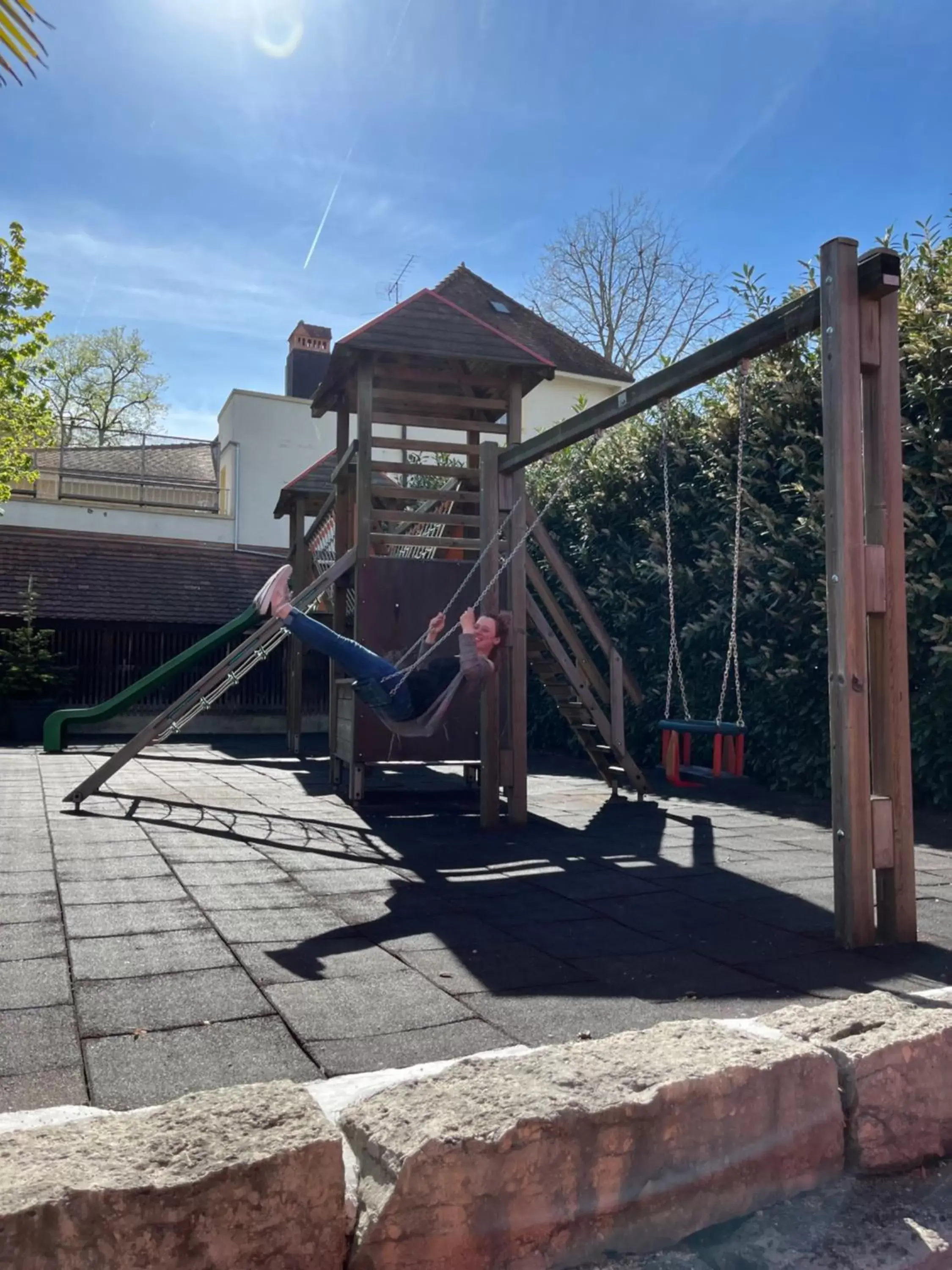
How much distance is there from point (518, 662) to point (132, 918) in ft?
11.1

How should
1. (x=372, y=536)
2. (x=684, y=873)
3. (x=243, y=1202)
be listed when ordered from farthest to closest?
1. (x=372, y=536)
2. (x=684, y=873)
3. (x=243, y=1202)

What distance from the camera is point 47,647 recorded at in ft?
54.6

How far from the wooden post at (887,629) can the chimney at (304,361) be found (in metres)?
24.3

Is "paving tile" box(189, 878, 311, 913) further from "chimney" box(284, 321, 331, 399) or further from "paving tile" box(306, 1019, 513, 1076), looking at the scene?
"chimney" box(284, 321, 331, 399)

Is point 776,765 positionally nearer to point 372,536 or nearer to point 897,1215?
point 372,536

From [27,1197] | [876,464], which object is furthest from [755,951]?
[27,1197]

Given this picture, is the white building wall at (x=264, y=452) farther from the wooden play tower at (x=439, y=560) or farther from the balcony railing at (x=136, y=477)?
the wooden play tower at (x=439, y=560)

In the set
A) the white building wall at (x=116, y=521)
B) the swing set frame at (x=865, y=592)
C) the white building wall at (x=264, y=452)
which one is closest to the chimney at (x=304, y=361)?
the white building wall at (x=264, y=452)

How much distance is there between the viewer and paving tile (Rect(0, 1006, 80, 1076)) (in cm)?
264

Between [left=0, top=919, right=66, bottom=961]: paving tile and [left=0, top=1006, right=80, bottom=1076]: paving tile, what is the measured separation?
0.65 meters

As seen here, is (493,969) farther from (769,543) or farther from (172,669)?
(769,543)

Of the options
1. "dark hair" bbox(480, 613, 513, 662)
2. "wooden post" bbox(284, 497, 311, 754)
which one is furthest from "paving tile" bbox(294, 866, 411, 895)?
"wooden post" bbox(284, 497, 311, 754)

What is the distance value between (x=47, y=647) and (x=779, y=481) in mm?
12570

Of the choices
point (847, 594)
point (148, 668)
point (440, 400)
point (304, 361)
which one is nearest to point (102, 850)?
point (847, 594)
